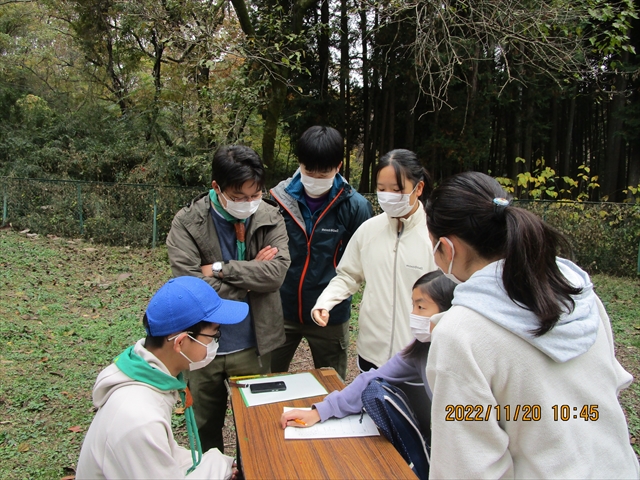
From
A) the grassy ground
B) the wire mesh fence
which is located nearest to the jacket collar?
the grassy ground

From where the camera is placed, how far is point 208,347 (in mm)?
1874

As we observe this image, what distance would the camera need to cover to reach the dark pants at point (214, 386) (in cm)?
240

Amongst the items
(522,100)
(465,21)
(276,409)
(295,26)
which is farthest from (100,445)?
(522,100)

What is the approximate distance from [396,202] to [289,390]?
1.06 meters

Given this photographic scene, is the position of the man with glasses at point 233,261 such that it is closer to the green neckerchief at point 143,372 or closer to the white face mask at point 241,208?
the white face mask at point 241,208

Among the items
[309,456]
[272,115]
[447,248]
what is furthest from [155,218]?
[447,248]

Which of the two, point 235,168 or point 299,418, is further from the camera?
point 235,168

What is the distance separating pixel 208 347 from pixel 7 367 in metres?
3.53

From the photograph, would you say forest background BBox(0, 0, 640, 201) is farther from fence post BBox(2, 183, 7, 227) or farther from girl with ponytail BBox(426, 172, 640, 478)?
girl with ponytail BBox(426, 172, 640, 478)

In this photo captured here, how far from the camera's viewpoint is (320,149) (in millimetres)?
2684

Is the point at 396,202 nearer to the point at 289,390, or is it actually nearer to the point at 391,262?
the point at 391,262

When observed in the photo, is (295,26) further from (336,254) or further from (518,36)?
(336,254)

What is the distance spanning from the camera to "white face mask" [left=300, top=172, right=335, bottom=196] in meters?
2.74

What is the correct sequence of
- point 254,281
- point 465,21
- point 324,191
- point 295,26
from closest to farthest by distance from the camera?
point 254,281 → point 324,191 → point 465,21 → point 295,26
